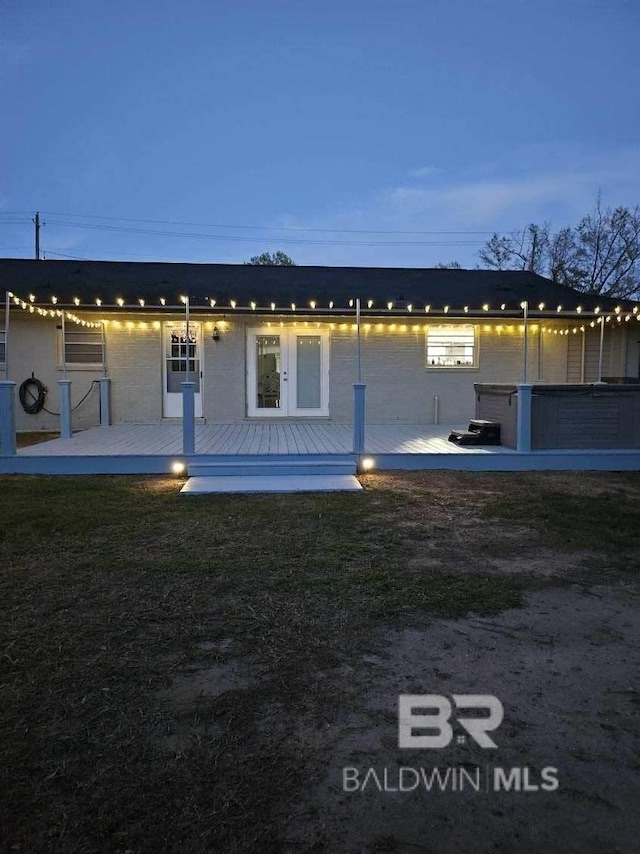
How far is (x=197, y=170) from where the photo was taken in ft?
234

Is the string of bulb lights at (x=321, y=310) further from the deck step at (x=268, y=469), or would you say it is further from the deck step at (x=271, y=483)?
the deck step at (x=271, y=483)

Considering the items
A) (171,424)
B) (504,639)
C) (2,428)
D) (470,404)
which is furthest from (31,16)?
(504,639)

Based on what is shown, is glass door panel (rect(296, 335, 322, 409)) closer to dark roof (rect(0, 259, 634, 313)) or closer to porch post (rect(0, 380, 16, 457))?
dark roof (rect(0, 259, 634, 313))

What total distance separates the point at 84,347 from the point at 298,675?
411 inches

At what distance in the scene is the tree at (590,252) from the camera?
27766 mm

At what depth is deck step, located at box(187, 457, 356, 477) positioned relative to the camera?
7254mm

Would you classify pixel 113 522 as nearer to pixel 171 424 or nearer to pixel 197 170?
pixel 171 424

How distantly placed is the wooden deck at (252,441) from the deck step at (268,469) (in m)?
0.18

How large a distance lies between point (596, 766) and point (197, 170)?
79.5 meters

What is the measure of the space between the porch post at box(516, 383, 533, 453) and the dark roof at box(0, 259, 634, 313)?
8.84 feet

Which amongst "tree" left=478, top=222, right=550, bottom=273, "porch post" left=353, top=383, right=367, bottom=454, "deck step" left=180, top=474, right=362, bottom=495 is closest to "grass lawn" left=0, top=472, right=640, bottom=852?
"deck step" left=180, top=474, right=362, bottom=495

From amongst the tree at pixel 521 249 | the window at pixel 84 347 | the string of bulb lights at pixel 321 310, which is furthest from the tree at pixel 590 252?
the window at pixel 84 347

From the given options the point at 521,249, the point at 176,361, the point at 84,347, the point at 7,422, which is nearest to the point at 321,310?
the point at 176,361

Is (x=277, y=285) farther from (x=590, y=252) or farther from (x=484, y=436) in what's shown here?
(x=590, y=252)
